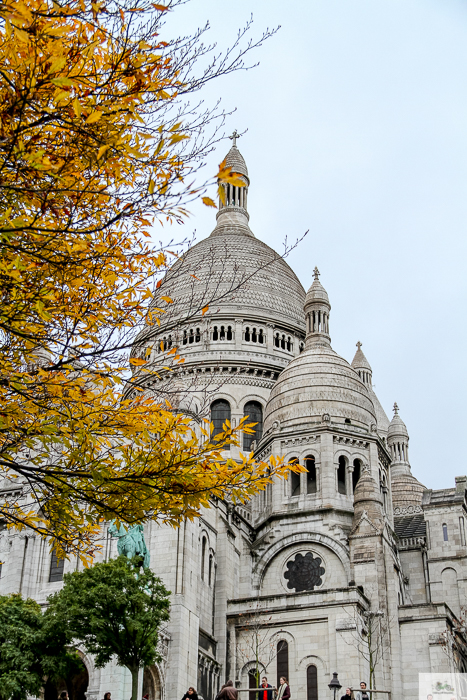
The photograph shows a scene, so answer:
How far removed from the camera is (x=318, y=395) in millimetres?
49812

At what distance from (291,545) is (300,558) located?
814mm

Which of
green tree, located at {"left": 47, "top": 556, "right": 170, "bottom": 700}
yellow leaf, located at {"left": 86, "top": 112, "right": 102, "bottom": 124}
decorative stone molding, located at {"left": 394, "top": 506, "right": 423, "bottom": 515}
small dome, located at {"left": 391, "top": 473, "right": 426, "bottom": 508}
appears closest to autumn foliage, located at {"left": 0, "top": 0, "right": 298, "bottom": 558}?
yellow leaf, located at {"left": 86, "top": 112, "right": 102, "bottom": 124}

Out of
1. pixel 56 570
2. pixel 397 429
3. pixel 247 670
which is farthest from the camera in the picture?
pixel 397 429

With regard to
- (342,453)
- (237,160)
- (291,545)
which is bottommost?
(291,545)

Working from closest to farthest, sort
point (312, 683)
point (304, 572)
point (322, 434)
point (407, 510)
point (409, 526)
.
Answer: point (312, 683)
point (304, 572)
point (322, 434)
point (409, 526)
point (407, 510)

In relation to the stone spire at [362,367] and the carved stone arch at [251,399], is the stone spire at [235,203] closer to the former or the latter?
→ the stone spire at [362,367]

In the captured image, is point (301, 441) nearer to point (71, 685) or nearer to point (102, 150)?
point (71, 685)

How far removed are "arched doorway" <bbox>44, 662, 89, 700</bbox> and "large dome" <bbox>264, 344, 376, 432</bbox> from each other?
59.6 ft

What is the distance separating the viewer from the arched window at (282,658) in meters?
38.7

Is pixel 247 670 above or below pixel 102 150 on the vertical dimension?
below

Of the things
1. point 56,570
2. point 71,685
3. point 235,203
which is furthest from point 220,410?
point 71,685

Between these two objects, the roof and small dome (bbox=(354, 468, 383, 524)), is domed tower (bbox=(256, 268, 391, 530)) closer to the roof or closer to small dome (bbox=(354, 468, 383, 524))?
small dome (bbox=(354, 468, 383, 524))

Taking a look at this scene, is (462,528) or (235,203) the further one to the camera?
(235,203)

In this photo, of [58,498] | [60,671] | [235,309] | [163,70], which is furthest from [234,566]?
[163,70]
